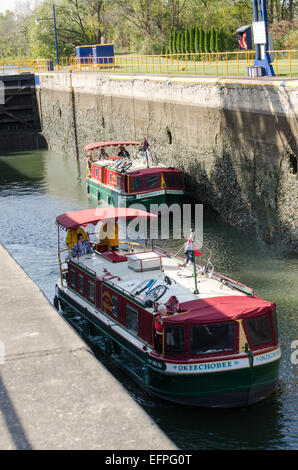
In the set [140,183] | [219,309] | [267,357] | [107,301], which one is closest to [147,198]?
[140,183]

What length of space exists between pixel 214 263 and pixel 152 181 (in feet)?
24.5

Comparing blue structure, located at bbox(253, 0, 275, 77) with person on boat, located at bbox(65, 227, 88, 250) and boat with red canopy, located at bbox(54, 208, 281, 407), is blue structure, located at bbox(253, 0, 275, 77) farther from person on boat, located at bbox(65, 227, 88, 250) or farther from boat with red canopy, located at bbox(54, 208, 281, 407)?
boat with red canopy, located at bbox(54, 208, 281, 407)

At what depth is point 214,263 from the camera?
21.5 m

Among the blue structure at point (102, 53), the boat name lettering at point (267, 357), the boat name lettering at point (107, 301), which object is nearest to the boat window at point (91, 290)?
the boat name lettering at point (107, 301)

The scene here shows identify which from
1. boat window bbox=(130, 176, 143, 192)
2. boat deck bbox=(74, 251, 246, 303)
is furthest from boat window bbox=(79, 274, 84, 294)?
boat window bbox=(130, 176, 143, 192)

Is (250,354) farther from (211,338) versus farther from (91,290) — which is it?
(91,290)

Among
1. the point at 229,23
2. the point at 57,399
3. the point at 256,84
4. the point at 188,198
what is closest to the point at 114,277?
the point at 57,399

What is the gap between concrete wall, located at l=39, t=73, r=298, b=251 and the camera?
893 inches

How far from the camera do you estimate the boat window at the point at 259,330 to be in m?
12.2

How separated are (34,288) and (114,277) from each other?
5.67 m

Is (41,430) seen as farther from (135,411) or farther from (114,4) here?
(114,4)

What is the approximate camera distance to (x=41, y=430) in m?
6.02

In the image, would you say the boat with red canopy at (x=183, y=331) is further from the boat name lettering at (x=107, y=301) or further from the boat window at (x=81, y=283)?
the boat window at (x=81, y=283)

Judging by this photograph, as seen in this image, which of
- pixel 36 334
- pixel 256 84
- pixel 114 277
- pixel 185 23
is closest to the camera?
pixel 36 334
